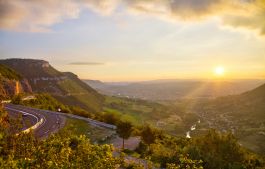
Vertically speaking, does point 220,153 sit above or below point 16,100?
above

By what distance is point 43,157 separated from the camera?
14367mm

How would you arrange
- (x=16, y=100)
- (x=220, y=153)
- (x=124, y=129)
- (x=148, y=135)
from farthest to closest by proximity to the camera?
(x=16, y=100) → (x=148, y=135) → (x=124, y=129) → (x=220, y=153)

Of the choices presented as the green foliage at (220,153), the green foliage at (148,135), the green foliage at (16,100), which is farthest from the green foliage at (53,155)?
the green foliage at (16,100)

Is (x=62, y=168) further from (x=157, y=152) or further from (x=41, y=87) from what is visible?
(x=41, y=87)

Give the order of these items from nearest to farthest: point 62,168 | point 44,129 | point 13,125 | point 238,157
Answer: point 62,168 < point 13,125 < point 238,157 < point 44,129

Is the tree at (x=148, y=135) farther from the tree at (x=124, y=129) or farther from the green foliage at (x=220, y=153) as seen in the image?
the green foliage at (x=220, y=153)

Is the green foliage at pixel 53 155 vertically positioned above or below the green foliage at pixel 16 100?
above

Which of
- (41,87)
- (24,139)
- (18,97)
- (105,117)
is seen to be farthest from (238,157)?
(41,87)

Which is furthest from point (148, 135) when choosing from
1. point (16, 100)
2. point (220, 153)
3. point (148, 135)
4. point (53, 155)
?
point (16, 100)

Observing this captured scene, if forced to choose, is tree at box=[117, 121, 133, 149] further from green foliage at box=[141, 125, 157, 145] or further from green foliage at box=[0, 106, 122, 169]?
green foliage at box=[0, 106, 122, 169]

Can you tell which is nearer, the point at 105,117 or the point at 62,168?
the point at 62,168

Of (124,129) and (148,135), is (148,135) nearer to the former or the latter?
(148,135)

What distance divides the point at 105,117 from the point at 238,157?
4904cm

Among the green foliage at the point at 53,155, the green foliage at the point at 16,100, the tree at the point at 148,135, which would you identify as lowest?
the tree at the point at 148,135
